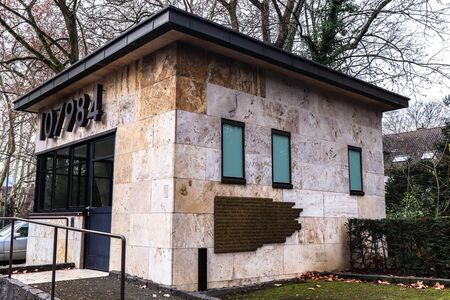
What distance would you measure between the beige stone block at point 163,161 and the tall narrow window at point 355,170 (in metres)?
5.11

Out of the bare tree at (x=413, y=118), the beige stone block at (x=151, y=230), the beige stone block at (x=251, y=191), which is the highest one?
the bare tree at (x=413, y=118)

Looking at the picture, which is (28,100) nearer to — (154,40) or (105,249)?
(105,249)

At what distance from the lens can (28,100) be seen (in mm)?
10539

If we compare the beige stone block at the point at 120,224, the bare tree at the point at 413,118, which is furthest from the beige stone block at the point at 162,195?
the bare tree at the point at 413,118

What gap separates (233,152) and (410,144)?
22189 millimetres

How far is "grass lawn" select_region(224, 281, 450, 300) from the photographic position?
6.42 meters

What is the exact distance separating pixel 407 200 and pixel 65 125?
1139cm

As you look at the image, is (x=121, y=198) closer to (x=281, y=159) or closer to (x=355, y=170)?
(x=281, y=159)

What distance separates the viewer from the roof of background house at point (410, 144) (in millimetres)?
24156

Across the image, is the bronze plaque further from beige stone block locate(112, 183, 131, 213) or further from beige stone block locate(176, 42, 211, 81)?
beige stone block locate(176, 42, 211, 81)

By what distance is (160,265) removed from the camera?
6.53 meters

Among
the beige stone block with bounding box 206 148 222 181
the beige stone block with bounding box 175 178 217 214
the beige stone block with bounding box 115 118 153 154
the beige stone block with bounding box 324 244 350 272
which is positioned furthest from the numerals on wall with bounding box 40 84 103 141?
the beige stone block with bounding box 324 244 350 272

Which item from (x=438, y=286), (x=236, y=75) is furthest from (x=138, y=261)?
(x=438, y=286)

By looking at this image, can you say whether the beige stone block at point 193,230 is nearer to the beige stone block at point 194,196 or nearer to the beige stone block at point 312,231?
the beige stone block at point 194,196
